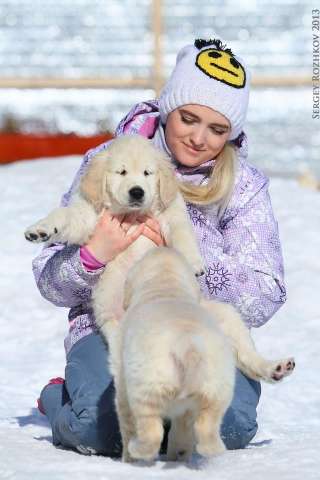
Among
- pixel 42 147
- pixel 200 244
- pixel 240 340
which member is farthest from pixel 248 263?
pixel 42 147

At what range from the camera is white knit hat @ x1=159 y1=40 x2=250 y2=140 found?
4.02 metres

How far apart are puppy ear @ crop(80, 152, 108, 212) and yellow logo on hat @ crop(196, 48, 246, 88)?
589mm

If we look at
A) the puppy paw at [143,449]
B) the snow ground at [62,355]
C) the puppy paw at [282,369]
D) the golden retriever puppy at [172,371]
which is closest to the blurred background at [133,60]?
the snow ground at [62,355]

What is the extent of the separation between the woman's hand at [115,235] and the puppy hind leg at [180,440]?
682mm

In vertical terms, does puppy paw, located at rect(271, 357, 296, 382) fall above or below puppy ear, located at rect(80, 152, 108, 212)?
below

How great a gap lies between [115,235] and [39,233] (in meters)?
0.28

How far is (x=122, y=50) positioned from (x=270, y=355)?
20.9ft

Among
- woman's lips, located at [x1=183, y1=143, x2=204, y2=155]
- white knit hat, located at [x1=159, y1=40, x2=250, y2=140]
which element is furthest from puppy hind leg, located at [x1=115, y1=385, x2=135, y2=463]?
white knit hat, located at [x1=159, y1=40, x2=250, y2=140]

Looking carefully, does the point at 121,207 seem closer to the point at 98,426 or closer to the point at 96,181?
the point at 96,181

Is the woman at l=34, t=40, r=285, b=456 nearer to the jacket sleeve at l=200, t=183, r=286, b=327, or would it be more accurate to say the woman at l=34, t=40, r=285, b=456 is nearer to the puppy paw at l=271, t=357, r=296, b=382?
the jacket sleeve at l=200, t=183, r=286, b=327

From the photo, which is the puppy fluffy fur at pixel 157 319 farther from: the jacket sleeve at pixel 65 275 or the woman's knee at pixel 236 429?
the woman's knee at pixel 236 429

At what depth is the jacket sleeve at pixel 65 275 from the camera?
12.5ft

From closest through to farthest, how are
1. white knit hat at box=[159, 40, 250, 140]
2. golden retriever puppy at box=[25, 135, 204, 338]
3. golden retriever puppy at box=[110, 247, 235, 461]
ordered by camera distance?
golden retriever puppy at box=[110, 247, 235, 461] < golden retriever puppy at box=[25, 135, 204, 338] < white knit hat at box=[159, 40, 250, 140]

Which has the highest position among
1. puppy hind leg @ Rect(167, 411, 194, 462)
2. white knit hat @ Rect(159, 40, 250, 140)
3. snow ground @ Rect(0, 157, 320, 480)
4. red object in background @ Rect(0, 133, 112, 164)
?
white knit hat @ Rect(159, 40, 250, 140)
